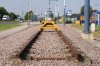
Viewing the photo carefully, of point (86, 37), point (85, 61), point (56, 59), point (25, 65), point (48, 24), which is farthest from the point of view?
point (48, 24)

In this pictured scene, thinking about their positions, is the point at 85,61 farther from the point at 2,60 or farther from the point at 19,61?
the point at 2,60

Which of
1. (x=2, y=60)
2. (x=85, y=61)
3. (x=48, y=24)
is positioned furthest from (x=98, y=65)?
(x=48, y=24)

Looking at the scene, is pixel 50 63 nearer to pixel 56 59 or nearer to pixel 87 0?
pixel 56 59

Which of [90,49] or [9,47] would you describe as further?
[9,47]

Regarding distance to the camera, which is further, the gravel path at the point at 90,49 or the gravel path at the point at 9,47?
the gravel path at the point at 9,47

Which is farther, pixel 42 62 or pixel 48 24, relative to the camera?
pixel 48 24

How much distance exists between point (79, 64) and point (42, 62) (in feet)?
4.60

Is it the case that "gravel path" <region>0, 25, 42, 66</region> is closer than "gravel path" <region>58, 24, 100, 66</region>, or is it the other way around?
"gravel path" <region>58, 24, 100, 66</region>

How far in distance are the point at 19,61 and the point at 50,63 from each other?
111cm

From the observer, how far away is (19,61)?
11.8 metres

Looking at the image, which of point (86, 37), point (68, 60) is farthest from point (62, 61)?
point (86, 37)

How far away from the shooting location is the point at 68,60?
493 inches

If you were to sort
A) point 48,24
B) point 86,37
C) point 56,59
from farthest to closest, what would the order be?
point 48,24 → point 86,37 → point 56,59

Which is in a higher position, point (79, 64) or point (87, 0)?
point (87, 0)
